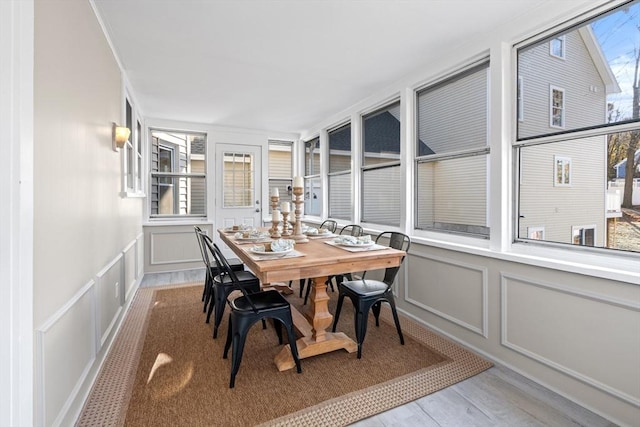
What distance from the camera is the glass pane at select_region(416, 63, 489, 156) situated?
8.68 ft

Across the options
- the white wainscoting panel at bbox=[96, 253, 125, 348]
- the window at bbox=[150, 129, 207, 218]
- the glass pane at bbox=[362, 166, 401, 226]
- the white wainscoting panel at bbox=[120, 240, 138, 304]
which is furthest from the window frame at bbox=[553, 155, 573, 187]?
the window at bbox=[150, 129, 207, 218]

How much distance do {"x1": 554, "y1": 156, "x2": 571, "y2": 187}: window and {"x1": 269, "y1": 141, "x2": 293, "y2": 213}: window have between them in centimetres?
476

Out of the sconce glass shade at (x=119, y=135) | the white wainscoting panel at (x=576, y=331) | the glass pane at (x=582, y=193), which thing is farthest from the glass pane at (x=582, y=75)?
the sconce glass shade at (x=119, y=135)

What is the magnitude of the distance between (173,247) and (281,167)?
256 centimetres

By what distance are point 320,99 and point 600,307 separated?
→ 3.55m

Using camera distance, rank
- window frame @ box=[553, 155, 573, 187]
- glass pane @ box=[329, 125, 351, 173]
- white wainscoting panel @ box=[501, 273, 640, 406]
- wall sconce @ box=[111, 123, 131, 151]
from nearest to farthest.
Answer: white wainscoting panel @ box=[501, 273, 640, 406], window frame @ box=[553, 155, 573, 187], wall sconce @ box=[111, 123, 131, 151], glass pane @ box=[329, 125, 351, 173]

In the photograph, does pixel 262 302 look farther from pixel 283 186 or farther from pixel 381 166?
pixel 283 186

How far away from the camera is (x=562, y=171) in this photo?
82.9 inches

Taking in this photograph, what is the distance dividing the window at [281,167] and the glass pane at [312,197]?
50cm

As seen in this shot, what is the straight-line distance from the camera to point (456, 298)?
2.66 meters

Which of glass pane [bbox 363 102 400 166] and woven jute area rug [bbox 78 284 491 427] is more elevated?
glass pane [bbox 363 102 400 166]

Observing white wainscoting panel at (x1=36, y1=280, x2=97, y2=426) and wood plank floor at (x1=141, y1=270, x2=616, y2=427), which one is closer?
white wainscoting panel at (x1=36, y1=280, x2=97, y2=426)

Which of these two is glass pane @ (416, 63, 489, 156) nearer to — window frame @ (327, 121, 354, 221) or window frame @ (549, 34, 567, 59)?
window frame @ (549, 34, 567, 59)

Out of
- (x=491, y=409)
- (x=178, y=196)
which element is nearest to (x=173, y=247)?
(x=178, y=196)
